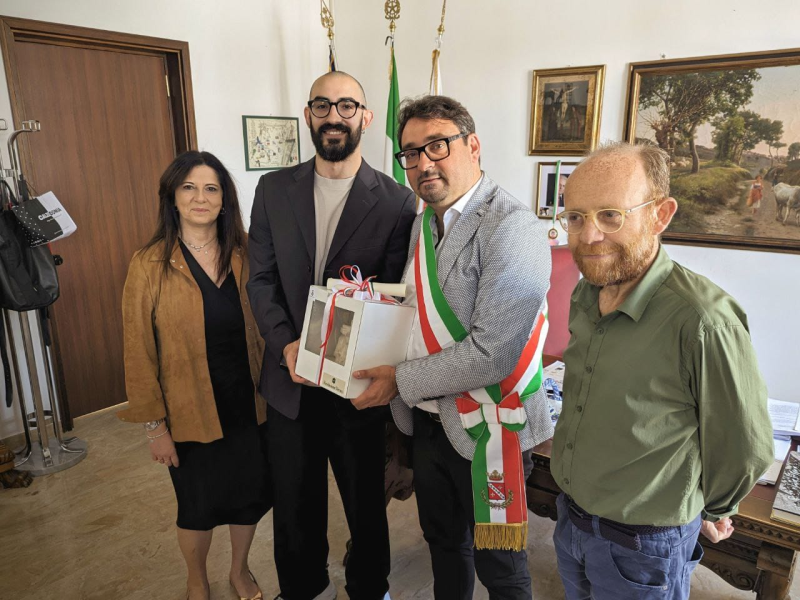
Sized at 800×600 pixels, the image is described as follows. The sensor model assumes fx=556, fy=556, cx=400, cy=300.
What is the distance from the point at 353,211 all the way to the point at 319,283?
0.24 meters

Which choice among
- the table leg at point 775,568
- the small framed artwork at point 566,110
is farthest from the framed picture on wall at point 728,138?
the table leg at point 775,568

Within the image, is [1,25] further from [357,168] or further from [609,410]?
[609,410]

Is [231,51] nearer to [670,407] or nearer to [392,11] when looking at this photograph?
[392,11]

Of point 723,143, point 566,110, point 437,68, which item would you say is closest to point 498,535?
point 723,143

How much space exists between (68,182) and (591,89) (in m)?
3.17

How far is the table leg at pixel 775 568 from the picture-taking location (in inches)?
54.6

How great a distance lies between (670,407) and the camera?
1.00m

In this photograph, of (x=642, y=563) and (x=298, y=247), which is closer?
(x=642, y=563)

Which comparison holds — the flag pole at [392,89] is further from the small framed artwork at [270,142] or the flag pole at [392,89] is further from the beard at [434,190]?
the beard at [434,190]

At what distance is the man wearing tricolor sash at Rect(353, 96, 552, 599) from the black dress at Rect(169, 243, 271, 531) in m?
0.57

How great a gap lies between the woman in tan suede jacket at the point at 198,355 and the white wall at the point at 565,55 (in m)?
2.58

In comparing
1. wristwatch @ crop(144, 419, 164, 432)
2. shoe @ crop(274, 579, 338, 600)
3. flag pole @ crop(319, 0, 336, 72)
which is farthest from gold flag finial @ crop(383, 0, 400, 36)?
shoe @ crop(274, 579, 338, 600)

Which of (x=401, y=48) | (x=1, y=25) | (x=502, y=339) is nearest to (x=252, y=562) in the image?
(x=502, y=339)

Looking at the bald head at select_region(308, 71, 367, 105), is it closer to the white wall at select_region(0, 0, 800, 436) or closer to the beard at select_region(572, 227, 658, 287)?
the beard at select_region(572, 227, 658, 287)
